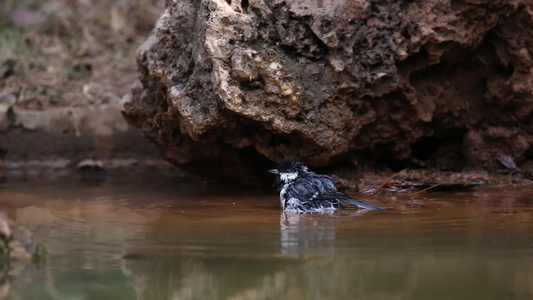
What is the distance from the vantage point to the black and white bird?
6445 millimetres

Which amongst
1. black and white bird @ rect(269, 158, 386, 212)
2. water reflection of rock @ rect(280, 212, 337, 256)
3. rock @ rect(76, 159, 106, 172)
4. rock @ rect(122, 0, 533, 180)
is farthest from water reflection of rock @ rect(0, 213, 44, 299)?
rock @ rect(76, 159, 106, 172)

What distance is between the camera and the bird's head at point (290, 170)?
21.8 ft

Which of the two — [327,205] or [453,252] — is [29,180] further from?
[453,252]

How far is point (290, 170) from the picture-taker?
21.9 feet

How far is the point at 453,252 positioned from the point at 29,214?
361 cm

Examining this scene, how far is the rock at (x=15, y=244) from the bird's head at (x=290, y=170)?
264cm

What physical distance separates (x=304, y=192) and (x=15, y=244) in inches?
109

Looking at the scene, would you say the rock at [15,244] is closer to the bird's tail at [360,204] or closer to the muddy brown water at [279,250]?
the muddy brown water at [279,250]

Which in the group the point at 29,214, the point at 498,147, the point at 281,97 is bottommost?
the point at 29,214

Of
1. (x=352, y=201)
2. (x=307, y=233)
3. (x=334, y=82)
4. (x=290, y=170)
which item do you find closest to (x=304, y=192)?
(x=290, y=170)

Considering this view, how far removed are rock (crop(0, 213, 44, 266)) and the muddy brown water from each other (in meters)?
0.13

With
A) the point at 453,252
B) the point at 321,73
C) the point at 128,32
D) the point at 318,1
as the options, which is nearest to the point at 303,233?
the point at 453,252

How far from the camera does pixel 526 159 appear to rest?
766 centimetres

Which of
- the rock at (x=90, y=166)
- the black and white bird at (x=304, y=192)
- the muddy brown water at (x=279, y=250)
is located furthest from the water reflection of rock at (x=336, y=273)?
the rock at (x=90, y=166)
